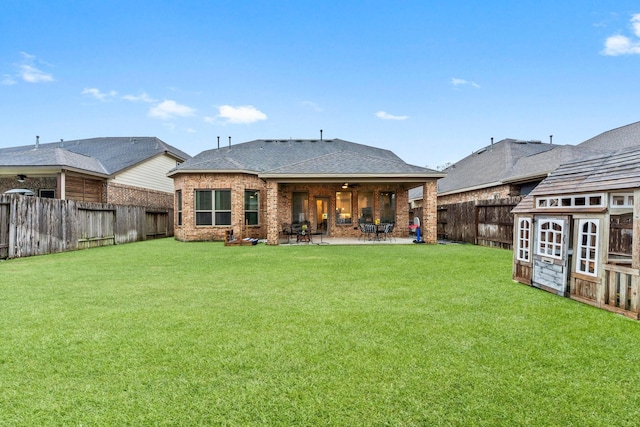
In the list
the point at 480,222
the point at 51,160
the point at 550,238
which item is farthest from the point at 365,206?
the point at 51,160

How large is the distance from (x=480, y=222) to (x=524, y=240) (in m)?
8.24

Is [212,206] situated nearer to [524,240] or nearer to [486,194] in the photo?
[524,240]

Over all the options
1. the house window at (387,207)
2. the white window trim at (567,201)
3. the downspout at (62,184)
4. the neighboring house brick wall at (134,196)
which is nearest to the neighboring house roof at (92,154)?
the downspout at (62,184)

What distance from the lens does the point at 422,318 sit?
157 inches

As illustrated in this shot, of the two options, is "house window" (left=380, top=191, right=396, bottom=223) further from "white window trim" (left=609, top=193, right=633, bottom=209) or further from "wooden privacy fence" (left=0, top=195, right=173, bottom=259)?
"wooden privacy fence" (left=0, top=195, right=173, bottom=259)

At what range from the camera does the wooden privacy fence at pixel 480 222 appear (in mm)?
12164

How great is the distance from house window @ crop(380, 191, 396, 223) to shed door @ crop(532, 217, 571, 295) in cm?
1092

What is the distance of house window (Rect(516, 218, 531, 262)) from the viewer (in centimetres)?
612

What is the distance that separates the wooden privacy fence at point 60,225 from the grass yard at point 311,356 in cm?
546

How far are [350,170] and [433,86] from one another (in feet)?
31.0

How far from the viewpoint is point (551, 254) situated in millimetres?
5531

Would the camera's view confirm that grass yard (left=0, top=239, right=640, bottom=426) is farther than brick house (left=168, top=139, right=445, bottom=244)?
No

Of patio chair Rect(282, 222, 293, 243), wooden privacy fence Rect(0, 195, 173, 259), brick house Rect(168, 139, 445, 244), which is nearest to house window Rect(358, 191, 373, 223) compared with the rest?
brick house Rect(168, 139, 445, 244)

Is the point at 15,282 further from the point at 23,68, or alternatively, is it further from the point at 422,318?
the point at 23,68
